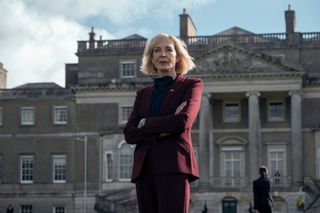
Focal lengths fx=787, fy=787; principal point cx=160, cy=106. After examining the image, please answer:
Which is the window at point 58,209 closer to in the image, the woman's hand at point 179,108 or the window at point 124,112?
the window at point 124,112

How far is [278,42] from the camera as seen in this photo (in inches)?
2106

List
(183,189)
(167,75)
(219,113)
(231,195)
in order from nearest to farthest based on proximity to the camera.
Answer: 1. (183,189)
2. (167,75)
3. (231,195)
4. (219,113)

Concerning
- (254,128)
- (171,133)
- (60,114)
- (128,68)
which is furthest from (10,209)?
(171,133)

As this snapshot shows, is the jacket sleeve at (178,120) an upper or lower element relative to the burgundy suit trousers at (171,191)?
upper

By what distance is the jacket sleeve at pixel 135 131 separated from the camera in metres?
4.84

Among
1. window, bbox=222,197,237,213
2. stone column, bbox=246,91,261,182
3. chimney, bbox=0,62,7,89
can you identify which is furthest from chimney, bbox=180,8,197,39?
chimney, bbox=0,62,7,89

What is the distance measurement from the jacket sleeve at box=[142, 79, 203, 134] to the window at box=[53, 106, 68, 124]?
166ft

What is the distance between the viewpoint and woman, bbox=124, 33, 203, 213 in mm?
4660

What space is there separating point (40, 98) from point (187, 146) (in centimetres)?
5155

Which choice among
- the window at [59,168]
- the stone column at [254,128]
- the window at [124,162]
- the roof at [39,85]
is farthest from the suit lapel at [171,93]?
the roof at [39,85]

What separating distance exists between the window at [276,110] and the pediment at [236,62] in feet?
10.3

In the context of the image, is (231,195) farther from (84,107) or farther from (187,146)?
(187,146)

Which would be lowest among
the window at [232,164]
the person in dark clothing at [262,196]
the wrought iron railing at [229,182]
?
the person in dark clothing at [262,196]

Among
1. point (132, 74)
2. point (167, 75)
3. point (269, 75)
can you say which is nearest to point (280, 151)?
point (269, 75)
